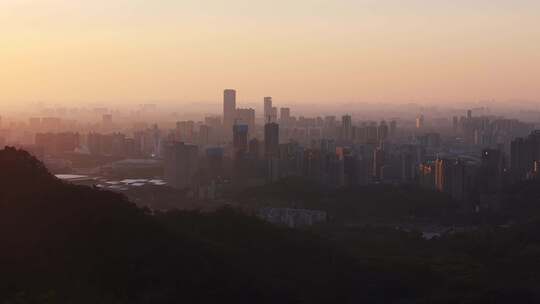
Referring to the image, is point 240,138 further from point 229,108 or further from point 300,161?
point 229,108

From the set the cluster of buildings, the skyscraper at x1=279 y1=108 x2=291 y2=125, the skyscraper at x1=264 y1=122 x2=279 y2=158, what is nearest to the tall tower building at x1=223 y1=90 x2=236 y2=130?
the cluster of buildings

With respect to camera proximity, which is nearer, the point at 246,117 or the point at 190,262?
the point at 190,262

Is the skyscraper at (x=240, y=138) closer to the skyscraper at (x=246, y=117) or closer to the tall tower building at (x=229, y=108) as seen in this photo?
the skyscraper at (x=246, y=117)

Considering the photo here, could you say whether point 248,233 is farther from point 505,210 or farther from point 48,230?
point 505,210

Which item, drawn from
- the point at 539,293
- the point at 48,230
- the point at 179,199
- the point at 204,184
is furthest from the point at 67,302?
the point at 204,184

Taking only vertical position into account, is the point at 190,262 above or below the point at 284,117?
below

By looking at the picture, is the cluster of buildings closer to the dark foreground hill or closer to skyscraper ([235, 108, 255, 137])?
skyscraper ([235, 108, 255, 137])

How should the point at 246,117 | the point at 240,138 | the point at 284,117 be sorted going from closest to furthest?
the point at 240,138, the point at 246,117, the point at 284,117

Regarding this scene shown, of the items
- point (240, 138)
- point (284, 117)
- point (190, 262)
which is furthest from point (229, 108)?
point (190, 262)
